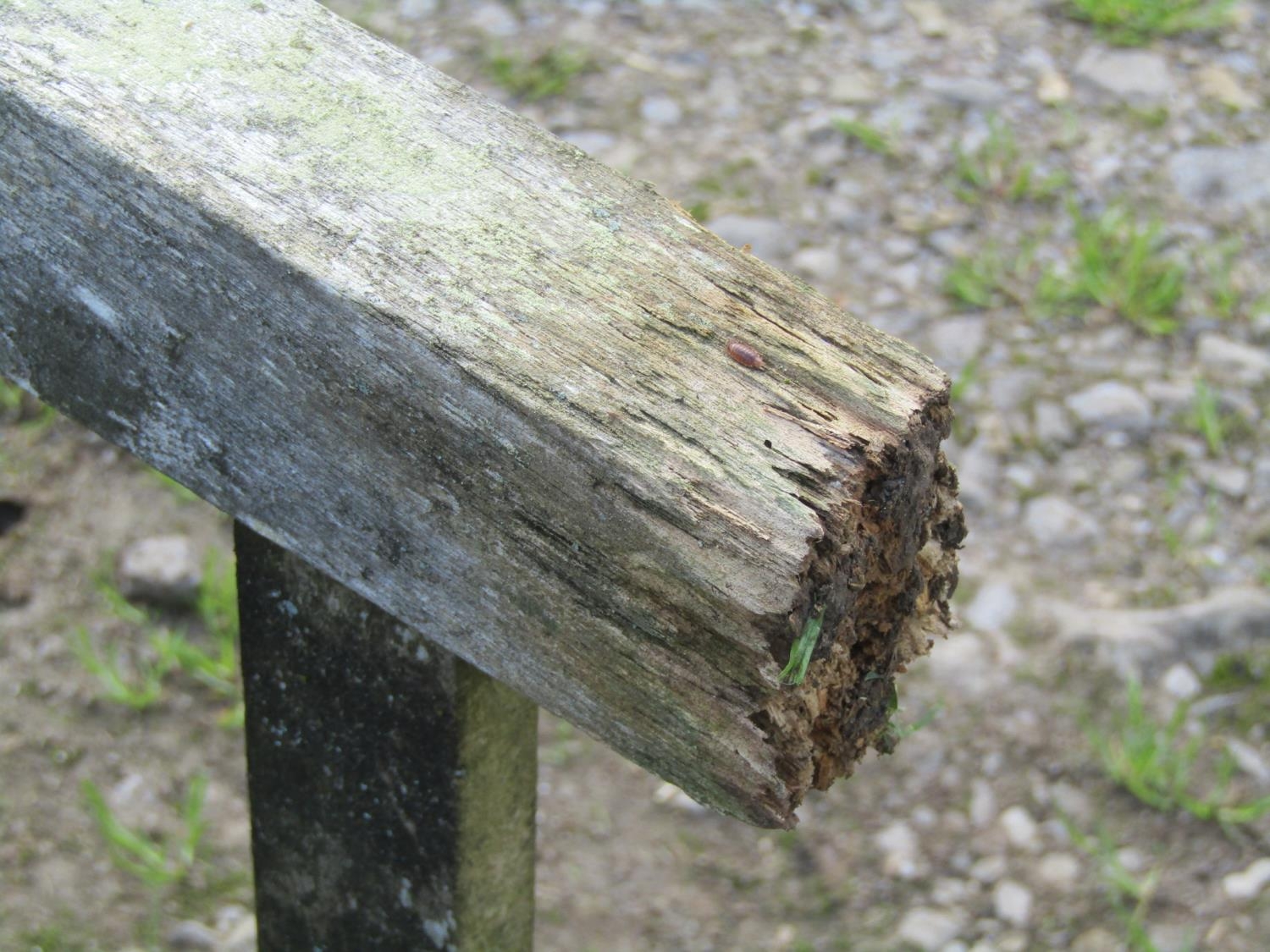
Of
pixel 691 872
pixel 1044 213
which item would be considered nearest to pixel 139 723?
pixel 691 872

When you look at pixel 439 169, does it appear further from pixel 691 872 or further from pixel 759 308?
pixel 691 872

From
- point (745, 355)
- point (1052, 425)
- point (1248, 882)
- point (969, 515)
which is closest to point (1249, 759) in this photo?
point (1248, 882)

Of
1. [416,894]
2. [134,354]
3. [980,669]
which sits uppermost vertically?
[134,354]

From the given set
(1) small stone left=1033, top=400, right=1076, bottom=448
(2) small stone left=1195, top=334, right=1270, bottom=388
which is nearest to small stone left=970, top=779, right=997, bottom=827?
(1) small stone left=1033, top=400, right=1076, bottom=448

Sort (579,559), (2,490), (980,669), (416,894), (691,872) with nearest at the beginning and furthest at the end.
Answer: (579,559) < (416,894) < (691,872) < (980,669) < (2,490)

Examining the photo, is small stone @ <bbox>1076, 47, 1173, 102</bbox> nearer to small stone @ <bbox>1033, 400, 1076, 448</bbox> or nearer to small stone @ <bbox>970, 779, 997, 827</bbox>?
small stone @ <bbox>1033, 400, 1076, 448</bbox>

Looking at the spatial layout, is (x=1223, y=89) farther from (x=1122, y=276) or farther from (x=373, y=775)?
(x=373, y=775)

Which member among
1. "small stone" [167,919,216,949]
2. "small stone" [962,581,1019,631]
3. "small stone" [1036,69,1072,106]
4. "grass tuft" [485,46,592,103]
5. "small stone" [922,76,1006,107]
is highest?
"small stone" [1036,69,1072,106]
